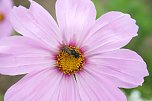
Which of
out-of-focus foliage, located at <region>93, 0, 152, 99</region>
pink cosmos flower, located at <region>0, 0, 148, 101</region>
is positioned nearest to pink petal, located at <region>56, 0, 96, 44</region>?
pink cosmos flower, located at <region>0, 0, 148, 101</region>

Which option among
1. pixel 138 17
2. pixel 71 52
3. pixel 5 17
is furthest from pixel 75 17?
pixel 138 17

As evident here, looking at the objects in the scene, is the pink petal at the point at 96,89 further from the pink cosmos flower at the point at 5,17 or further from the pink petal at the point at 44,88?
the pink cosmos flower at the point at 5,17

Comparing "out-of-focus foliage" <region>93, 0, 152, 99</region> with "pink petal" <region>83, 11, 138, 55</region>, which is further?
"out-of-focus foliage" <region>93, 0, 152, 99</region>

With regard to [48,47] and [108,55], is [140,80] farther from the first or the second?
[48,47]

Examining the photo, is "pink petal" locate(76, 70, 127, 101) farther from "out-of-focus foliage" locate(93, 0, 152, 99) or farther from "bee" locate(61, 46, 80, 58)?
"out-of-focus foliage" locate(93, 0, 152, 99)

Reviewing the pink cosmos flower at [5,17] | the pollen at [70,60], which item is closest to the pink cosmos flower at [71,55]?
the pollen at [70,60]
